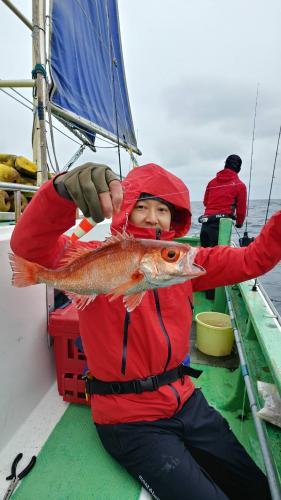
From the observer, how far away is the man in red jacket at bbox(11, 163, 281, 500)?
60.9 inches

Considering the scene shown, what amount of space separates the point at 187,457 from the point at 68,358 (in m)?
1.31

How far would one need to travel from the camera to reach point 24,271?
4.76 feet

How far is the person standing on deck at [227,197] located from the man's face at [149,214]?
429 cm

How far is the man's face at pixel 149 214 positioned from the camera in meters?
1.94

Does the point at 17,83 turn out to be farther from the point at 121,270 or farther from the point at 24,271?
the point at 121,270

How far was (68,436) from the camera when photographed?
7.23ft

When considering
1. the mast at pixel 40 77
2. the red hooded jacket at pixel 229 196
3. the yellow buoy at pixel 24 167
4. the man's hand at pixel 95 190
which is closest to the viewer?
the man's hand at pixel 95 190

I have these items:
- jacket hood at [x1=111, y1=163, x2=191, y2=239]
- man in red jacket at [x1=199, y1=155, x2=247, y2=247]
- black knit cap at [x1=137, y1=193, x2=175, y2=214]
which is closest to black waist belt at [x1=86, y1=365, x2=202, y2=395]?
jacket hood at [x1=111, y1=163, x2=191, y2=239]

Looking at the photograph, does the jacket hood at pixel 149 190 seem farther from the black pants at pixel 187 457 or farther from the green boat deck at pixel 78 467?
the green boat deck at pixel 78 467

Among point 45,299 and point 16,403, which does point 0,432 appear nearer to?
point 16,403

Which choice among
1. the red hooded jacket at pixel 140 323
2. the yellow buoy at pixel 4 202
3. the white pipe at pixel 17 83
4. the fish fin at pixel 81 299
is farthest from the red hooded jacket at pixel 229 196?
the fish fin at pixel 81 299

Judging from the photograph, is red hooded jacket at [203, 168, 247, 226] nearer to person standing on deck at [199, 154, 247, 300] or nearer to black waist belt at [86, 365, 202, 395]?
person standing on deck at [199, 154, 247, 300]

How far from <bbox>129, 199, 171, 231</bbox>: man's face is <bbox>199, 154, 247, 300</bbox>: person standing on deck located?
4286mm

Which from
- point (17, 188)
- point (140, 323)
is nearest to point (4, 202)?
point (17, 188)
